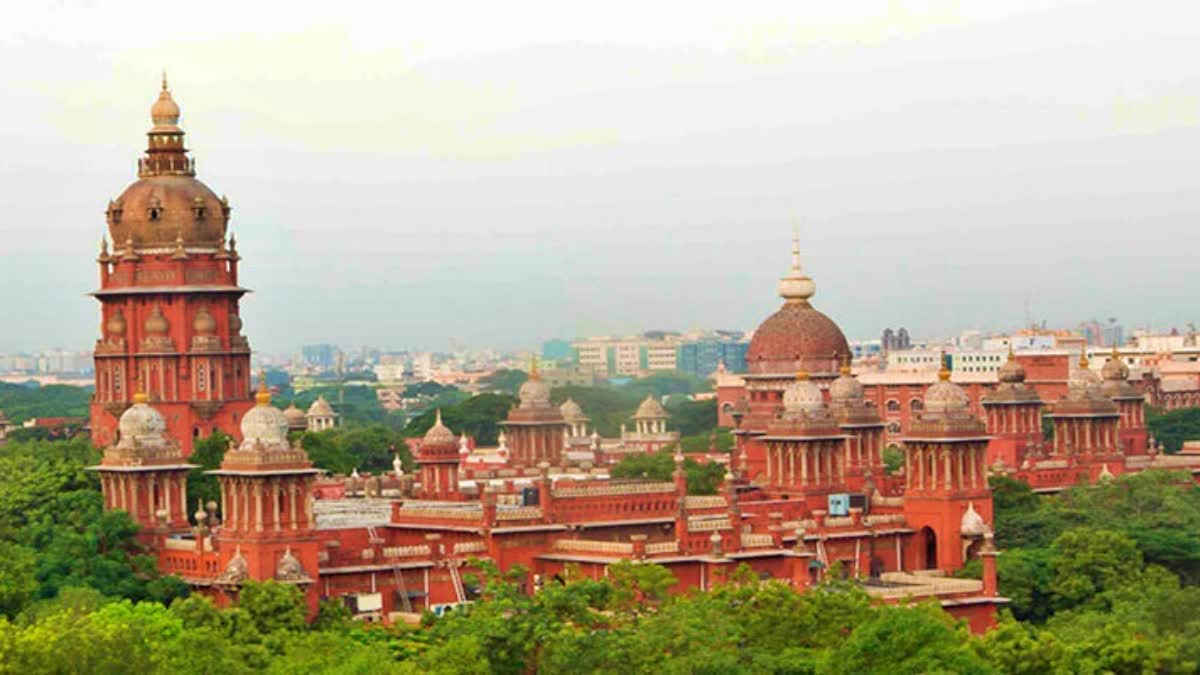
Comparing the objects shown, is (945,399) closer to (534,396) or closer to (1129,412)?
(534,396)

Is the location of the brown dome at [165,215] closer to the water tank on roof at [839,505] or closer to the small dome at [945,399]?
the water tank on roof at [839,505]

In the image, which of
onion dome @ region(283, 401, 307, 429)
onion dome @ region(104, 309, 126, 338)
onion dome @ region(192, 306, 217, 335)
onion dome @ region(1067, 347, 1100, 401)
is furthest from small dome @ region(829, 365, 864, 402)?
onion dome @ region(104, 309, 126, 338)

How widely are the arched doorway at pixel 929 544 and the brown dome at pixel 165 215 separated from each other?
21544mm

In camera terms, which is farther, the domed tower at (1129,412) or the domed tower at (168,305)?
the domed tower at (1129,412)

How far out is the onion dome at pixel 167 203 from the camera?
255ft

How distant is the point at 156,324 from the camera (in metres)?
77.4

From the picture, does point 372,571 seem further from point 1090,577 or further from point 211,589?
point 1090,577

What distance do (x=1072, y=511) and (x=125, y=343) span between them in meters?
24.8

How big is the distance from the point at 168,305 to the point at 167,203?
267 cm

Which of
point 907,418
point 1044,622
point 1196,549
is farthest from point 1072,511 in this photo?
point 907,418

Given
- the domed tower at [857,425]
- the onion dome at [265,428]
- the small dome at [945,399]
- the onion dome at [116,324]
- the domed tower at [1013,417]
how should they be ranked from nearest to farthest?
the onion dome at [265,428]
the small dome at [945,399]
the domed tower at [857,425]
the onion dome at [116,324]
the domed tower at [1013,417]

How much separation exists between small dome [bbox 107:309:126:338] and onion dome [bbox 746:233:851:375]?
1760cm

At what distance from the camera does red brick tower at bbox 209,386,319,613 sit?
55.8 m

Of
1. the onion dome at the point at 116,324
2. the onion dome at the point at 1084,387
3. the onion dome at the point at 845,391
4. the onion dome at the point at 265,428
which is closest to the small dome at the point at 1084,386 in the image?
the onion dome at the point at 1084,387
